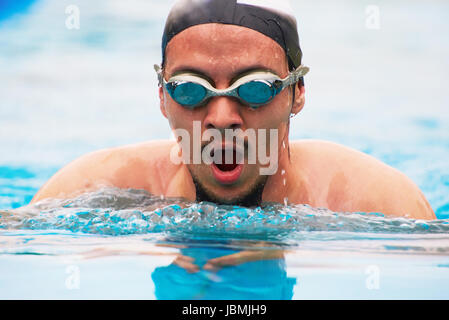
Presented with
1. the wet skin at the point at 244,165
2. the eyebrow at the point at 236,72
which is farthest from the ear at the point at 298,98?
the eyebrow at the point at 236,72

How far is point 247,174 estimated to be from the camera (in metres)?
2.92

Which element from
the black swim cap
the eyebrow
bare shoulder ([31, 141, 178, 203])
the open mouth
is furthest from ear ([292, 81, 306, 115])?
bare shoulder ([31, 141, 178, 203])

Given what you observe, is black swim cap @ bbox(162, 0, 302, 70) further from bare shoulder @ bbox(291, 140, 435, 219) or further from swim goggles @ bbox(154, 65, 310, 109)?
bare shoulder @ bbox(291, 140, 435, 219)

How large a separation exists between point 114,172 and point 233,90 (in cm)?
112

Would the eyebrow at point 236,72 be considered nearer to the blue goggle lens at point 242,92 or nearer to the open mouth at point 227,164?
the blue goggle lens at point 242,92

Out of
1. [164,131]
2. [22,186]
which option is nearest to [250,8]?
[22,186]

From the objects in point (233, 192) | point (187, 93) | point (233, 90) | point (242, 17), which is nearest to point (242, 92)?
point (233, 90)

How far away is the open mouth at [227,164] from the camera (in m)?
2.83

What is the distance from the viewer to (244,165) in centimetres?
289

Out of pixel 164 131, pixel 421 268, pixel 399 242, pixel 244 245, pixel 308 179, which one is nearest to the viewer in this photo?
pixel 421 268

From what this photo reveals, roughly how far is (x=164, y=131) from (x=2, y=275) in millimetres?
7276
